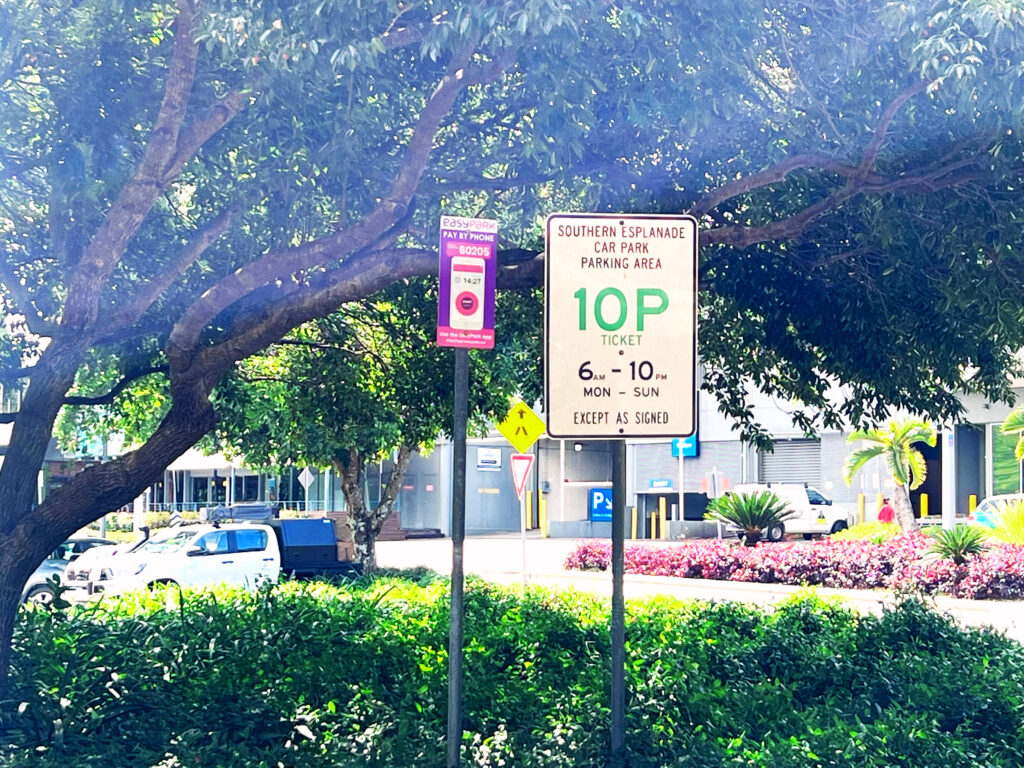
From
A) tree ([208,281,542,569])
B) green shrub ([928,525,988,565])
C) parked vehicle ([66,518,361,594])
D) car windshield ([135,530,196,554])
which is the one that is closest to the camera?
tree ([208,281,542,569])

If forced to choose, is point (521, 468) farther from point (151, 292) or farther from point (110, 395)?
point (151, 292)

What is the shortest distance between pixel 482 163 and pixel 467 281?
14.2 feet

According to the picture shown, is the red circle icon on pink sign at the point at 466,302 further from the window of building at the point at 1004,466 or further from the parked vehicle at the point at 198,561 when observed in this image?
the window of building at the point at 1004,466

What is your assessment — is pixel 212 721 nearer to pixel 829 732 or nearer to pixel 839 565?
pixel 829 732

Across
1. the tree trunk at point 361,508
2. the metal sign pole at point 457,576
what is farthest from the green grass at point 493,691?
the tree trunk at point 361,508

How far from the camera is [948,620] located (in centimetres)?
931

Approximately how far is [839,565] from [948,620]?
1470cm

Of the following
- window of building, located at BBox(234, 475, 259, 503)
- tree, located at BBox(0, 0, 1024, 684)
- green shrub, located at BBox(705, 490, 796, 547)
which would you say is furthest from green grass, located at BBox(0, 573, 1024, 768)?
window of building, located at BBox(234, 475, 259, 503)

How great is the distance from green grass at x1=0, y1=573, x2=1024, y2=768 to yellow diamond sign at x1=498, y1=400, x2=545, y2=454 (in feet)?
24.4

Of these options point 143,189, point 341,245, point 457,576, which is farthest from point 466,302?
point 143,189

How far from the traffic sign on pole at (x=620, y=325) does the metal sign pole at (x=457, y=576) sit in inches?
15.6

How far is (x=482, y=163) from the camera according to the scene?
9.77 metres

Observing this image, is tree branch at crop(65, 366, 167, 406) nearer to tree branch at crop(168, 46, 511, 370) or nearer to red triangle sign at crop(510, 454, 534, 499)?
tree branch at crop(168, 46, 511, 370)

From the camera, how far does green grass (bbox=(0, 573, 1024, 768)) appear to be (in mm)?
5984
